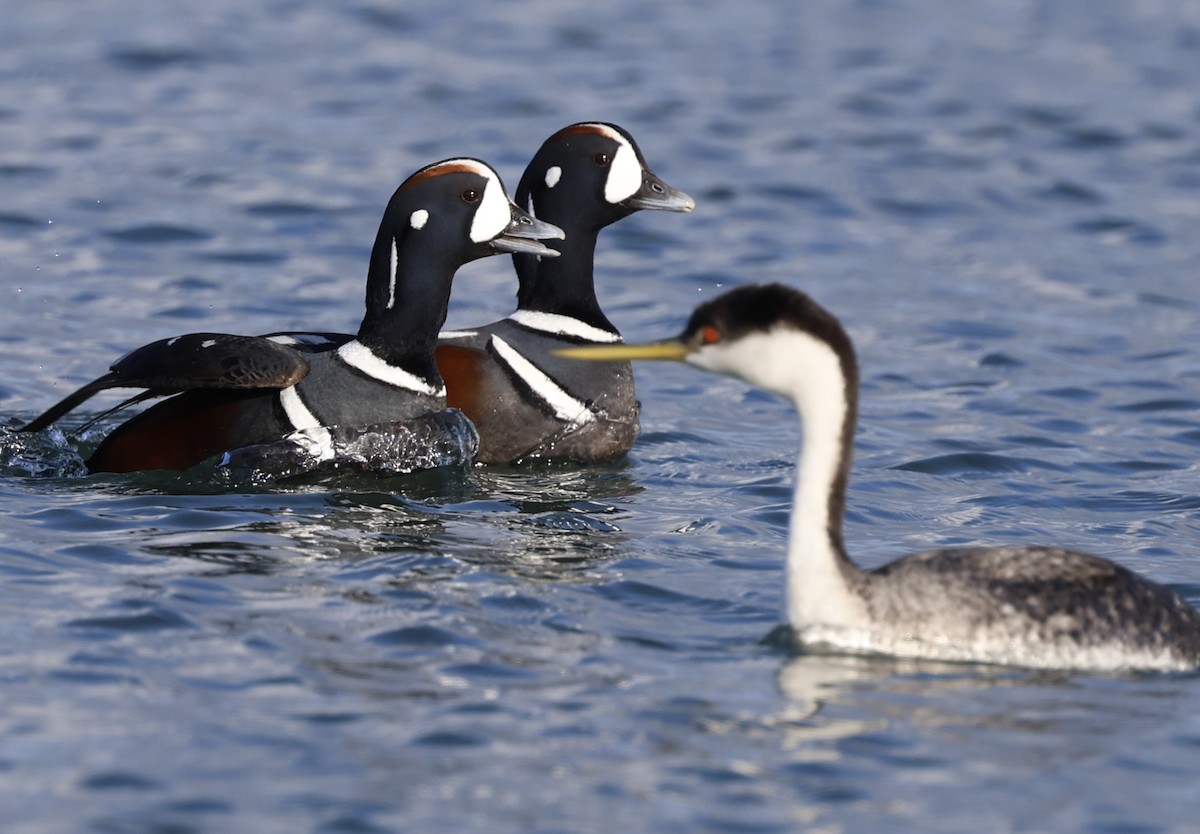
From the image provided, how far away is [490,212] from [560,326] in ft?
3.64

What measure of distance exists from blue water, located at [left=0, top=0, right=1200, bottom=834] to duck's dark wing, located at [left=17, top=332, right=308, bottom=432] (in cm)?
51

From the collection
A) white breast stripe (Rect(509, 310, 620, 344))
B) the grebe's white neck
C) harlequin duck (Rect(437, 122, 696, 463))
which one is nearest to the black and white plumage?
the grebe's white neck

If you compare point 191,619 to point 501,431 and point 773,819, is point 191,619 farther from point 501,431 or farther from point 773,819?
point 501,431

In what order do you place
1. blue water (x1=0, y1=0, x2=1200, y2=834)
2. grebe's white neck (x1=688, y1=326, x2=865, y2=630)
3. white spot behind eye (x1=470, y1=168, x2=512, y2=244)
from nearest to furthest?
blue water (x1=0, y1=0, x2=1200, y2=834) → grebe's white neck (x1=688, y1=326, x2=865, y2=630) → white spot behind eye (x1=470, y1=168, x2=512, y2=244)

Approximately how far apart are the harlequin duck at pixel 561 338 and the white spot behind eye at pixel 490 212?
0.83 meters

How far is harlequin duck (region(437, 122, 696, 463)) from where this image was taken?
11195 millimetres

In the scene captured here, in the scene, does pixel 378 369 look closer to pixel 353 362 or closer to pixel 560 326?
pixel 353 362

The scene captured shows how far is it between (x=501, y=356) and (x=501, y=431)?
44cm

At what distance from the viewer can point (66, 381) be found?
12.6m

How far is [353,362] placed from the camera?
10.6 m

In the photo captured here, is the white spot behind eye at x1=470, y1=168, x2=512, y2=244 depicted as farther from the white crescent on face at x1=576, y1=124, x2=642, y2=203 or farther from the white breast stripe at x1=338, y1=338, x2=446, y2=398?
the white crescent on face at x1=576, y1=124, x2=642, y2=203

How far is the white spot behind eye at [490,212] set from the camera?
35.0 ft

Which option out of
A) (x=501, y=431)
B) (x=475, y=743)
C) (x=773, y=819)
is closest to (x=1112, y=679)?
(x=773, y=819)

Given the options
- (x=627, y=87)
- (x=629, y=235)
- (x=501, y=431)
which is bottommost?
(x=501, y=431)
